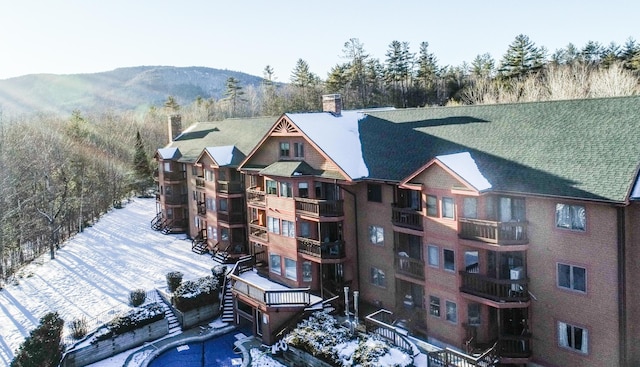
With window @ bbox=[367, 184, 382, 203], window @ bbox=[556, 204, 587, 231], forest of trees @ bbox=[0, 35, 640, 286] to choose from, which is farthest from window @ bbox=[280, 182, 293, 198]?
forest of trees @ bbox=[0, 35, 640, 286]

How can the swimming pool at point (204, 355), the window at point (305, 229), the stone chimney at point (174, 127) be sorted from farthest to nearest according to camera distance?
1. the stone chimney at point (174, 127)
2. the window at point (305, 229)
3. the swimming pool at point (204, 355)

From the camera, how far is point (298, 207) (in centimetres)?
2933

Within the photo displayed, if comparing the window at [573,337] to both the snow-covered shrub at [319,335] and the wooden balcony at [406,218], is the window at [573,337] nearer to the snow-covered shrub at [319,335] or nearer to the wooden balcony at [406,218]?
the wooden balcony at [406,218]

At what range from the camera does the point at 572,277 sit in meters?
19.7

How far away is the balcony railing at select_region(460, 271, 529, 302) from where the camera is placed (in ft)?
67.5

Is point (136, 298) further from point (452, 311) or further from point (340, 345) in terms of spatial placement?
point (452, 311)

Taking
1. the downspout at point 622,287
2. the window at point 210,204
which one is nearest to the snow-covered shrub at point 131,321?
the window at point 210,204

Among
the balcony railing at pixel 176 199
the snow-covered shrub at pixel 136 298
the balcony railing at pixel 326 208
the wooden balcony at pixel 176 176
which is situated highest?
the wooden balcony at pixel 176 176

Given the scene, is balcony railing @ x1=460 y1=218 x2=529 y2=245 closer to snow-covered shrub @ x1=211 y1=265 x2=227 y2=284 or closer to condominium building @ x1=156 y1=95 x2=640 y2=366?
condominium building @ x1=156 y1=95 x2=640 y2=366

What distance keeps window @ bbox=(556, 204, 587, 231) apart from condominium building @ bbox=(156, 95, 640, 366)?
5cm

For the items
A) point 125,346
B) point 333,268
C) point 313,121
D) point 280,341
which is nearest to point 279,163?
point 313,121

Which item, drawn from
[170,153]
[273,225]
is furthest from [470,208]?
[170,153]

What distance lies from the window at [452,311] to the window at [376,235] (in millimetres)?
5368

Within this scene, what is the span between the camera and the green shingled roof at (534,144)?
62.6ft
